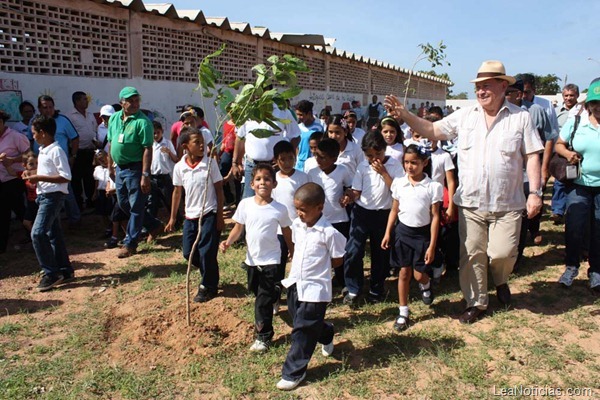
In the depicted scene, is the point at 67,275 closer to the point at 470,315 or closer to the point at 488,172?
the point at 470,315

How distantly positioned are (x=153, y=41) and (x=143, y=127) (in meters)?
4.18

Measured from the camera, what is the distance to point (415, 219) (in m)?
4.02

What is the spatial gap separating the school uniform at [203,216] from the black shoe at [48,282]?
5.10ft

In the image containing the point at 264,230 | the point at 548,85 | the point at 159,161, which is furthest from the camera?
the point at 548,85

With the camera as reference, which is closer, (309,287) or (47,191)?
(309,287)

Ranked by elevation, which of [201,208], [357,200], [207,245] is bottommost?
[207,245]

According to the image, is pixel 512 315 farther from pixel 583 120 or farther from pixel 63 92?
pixel 63 92

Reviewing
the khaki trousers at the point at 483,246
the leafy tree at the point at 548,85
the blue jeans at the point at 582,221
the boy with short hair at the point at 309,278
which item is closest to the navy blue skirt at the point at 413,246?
the khaki trousers at the point at 483,246

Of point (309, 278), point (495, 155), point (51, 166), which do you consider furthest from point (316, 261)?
point (51, 166)

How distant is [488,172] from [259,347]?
2267 mm

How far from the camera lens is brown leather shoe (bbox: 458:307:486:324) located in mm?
4062

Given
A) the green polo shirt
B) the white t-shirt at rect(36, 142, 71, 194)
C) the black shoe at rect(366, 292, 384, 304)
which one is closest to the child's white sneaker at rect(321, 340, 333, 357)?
the black shoe at rect(366, 292, 384, 304)

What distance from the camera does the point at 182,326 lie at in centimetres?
396

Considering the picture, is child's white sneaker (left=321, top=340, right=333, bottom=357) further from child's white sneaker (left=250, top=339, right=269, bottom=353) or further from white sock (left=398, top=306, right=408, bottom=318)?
white sock (left=398, top=306, right=408, bottom=318)
